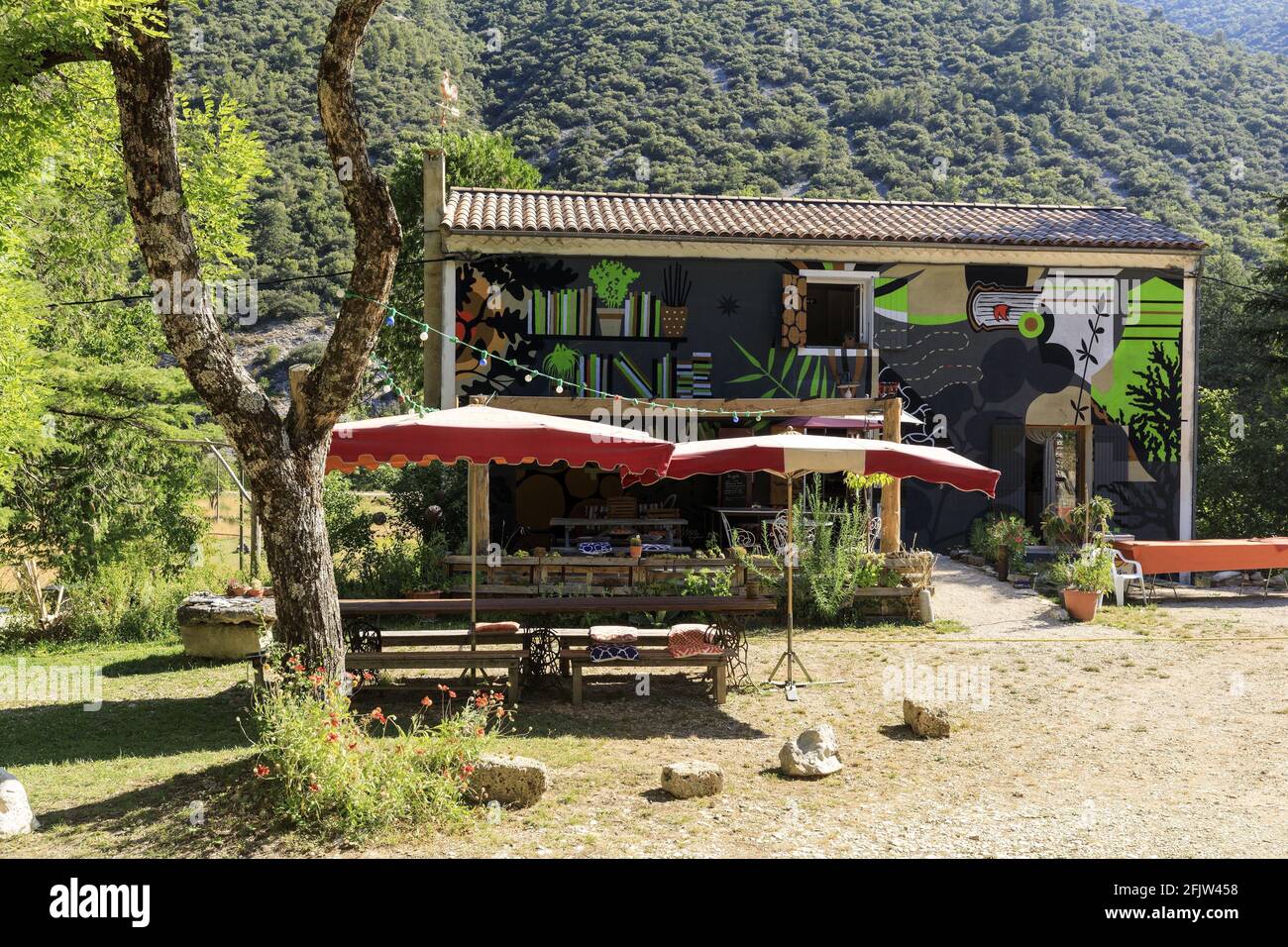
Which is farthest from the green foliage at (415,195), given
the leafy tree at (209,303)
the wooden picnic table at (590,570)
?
the leafy tree at (209,303)

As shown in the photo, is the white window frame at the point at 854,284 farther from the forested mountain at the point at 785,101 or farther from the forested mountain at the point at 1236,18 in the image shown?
the forested mountain at the point at 1236,18

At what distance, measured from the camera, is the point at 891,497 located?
14211 mm

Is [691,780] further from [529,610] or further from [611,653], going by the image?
[529,610]

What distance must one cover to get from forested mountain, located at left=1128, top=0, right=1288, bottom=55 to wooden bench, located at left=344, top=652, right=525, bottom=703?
57261 mm

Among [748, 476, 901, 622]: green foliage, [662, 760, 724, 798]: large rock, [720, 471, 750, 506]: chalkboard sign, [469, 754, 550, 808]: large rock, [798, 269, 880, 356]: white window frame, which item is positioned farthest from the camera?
[720, 471, 750, 506]: chalkboard sign

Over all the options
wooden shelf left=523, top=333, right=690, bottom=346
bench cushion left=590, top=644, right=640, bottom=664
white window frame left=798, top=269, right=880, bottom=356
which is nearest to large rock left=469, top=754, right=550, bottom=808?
bench cushion left=590, top=644, right=640, bottom=664

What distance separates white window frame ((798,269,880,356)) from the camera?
16906 mm

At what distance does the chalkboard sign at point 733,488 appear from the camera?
18.1 metres

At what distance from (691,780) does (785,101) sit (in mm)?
40586

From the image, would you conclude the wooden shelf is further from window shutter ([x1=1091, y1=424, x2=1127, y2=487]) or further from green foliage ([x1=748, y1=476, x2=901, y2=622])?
window shutter ([x1=1091, y1=424, x2=1127, y2=487])

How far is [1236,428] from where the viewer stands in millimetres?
20078
